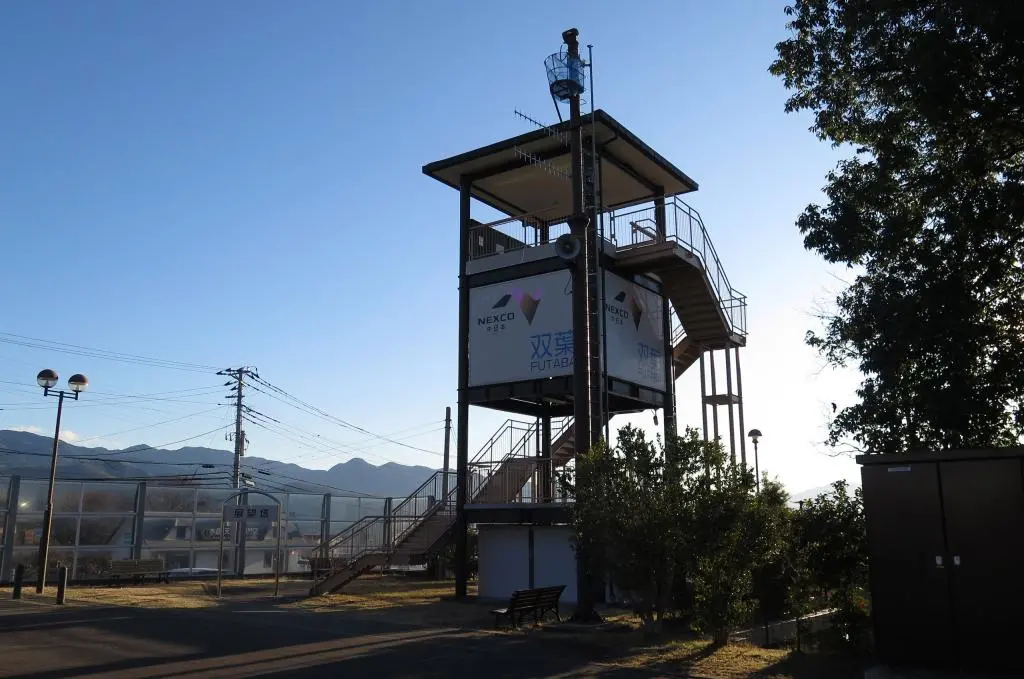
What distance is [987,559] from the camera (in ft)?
35.9

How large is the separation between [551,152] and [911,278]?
1266 centimetres

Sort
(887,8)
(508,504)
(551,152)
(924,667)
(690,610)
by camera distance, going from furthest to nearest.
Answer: (551,152), (508,504), (690,610), (887,8), (924,667)

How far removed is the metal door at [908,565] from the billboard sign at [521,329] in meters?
11.8

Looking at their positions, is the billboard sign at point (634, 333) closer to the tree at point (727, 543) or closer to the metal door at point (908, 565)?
the tree at point (727, 543)

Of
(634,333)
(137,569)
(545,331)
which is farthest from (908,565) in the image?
(137,569)

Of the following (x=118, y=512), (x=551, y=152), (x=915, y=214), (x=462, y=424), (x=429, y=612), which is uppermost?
(x=551, y=152)

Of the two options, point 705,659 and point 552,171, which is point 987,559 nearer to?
point 705,659

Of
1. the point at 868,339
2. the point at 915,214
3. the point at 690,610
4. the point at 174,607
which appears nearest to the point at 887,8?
the point at 915,214

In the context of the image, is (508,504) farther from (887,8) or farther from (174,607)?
(887,8)

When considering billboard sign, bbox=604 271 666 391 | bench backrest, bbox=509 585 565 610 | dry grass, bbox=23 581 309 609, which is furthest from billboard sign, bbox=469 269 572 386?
dry grass, bbox=23 581 309 609

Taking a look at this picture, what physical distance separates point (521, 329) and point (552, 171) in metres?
4.51

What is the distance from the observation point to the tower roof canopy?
2406 cm

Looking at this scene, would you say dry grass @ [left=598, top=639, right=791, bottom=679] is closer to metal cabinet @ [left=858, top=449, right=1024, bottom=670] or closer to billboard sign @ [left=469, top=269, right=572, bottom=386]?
metal cabinet @ [left=858, top=449, right=1024, bottom=670]

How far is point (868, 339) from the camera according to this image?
14422 mm
